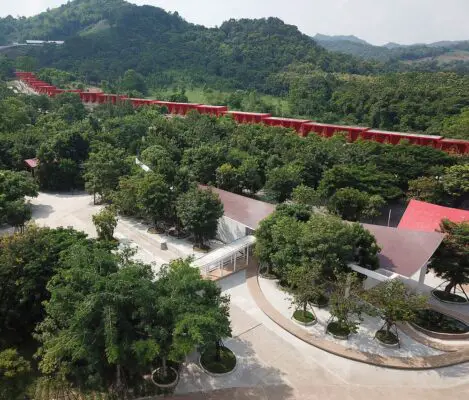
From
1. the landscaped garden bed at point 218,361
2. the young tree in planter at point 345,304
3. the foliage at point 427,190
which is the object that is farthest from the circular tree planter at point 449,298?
the foliage at point 427,190

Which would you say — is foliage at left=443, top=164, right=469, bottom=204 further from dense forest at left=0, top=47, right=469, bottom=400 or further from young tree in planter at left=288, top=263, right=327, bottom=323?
young tree in planter at left=288, top=263, right=327, bottom=323

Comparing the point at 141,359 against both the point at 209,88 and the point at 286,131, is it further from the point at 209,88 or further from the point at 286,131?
the point at 209,88

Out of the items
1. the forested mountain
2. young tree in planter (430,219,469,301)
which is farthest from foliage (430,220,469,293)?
the forested mountain

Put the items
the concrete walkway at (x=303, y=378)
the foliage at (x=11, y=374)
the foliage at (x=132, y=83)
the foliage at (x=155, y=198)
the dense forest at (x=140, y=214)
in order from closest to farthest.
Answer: the foliage at (x=11, y=374) → the dense forest at (x=140, y=214) → the concrete walkway at (x=303, y=378) → the foliage at (x=155, y=198) → the foliage at (x=132, y=83)

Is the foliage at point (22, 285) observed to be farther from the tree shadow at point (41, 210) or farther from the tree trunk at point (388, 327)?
the tree trunk at point (388, 327)

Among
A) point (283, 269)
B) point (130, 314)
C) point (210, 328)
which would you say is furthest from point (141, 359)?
point (283, 269)

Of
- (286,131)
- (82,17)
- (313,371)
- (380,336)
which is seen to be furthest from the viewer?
(82,17)

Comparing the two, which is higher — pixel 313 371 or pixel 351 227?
pixel 351 227

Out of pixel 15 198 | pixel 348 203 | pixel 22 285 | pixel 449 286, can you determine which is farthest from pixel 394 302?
pixel 15 198
